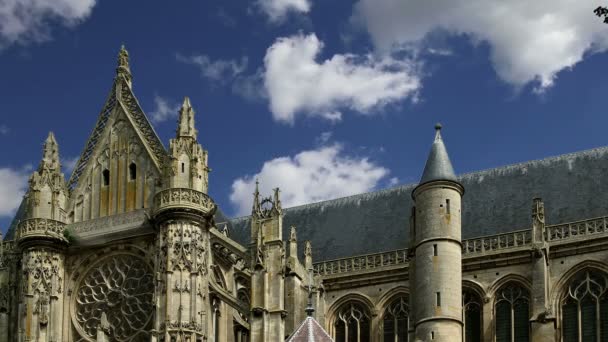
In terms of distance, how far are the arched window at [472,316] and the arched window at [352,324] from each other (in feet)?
10.8

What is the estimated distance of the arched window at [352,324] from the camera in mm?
34969

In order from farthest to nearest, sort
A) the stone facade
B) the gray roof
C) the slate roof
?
1. the gray roof
2. the stone facade
3. the slate roof

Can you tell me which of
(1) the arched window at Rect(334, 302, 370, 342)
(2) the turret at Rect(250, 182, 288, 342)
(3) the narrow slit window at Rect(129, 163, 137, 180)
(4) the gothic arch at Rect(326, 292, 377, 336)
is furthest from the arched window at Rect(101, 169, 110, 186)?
(1) the arched window at Rect(334, 302, 370, 342)

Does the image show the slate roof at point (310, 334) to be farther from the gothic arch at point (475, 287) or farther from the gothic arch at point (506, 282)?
the gothic arch at point (475, 287)

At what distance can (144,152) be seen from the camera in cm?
3309

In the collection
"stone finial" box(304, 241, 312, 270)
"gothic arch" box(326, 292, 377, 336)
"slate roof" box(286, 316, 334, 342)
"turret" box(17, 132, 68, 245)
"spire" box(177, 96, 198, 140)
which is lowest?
"slate roof" box(286, 316, 334, 342)

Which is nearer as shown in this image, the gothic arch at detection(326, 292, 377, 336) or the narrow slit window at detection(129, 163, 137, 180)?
the narrow slit window at detection(129, 163, 137, 180)

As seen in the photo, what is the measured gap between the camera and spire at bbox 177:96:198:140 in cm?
3178

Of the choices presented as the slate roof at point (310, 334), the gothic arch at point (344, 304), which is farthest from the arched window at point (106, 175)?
the slate roof at point (310, 334)

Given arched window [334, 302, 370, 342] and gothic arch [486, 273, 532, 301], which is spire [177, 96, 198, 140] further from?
gothic arch [486, 273, 532, 301]

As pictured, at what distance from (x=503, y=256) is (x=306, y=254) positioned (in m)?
5.94

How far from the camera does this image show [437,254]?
31.2 meters

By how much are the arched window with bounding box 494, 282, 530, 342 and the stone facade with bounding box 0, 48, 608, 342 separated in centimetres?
4

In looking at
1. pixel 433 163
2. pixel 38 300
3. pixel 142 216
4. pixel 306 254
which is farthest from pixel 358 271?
pixel 38 300
